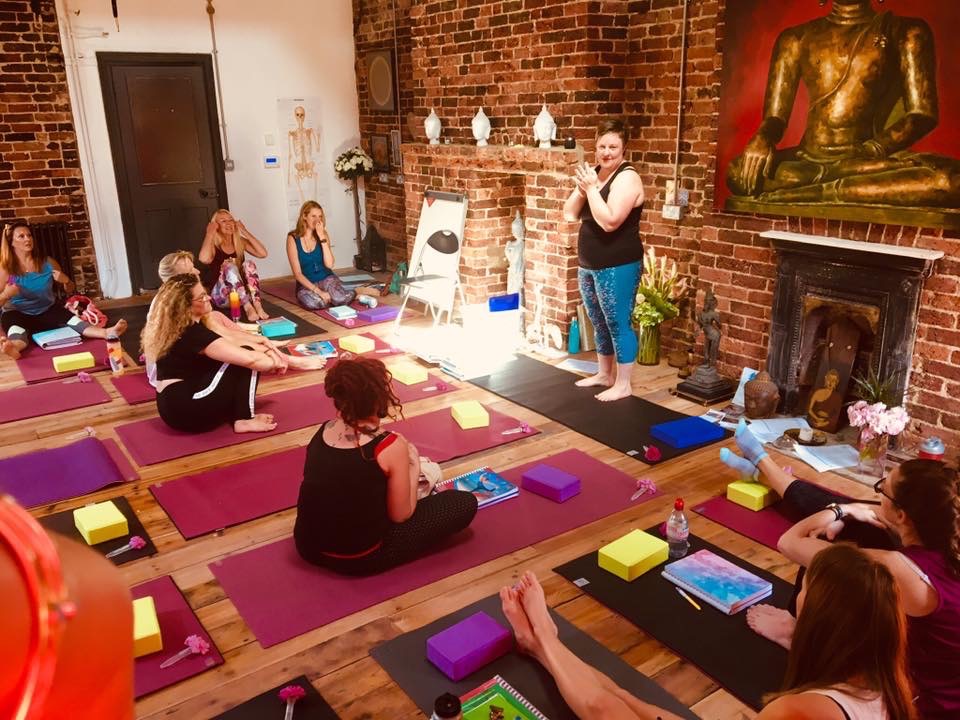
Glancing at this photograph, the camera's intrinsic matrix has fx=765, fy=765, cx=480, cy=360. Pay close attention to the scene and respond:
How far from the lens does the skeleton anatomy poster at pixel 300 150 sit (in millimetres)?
7816

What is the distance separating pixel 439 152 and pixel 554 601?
4375mm

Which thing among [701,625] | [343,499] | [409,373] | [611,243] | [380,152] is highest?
[380,152]

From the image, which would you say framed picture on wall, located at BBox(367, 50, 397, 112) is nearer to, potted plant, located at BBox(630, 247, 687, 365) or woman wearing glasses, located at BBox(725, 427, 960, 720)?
potted plant, located at BBox(630, 247, 687, 365)

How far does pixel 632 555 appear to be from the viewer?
288cm

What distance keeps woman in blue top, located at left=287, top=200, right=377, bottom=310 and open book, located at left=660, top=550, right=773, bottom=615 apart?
14.4ft

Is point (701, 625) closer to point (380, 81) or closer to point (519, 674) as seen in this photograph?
point (519, 674)

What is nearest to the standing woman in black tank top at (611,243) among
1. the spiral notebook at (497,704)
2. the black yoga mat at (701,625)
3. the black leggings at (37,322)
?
the black yoga mat at (701,625)

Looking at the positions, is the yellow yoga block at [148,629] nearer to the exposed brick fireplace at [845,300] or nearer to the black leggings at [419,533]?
the black leggings at [419,533]

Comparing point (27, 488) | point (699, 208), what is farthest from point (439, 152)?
point (27, 488)

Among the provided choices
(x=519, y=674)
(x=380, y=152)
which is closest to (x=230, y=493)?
(x=519, y=674)

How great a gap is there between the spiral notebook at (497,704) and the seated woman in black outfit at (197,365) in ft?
7.72

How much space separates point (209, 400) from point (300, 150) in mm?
4520

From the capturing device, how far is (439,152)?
6.25m

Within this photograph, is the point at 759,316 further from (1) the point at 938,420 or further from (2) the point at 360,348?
(2) the point at 360,348
